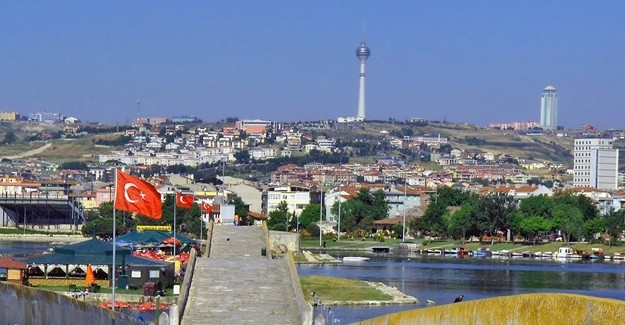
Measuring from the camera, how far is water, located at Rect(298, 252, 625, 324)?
5216cm

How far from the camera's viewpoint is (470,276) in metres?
66.4

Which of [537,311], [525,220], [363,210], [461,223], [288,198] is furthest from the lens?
[288,198]

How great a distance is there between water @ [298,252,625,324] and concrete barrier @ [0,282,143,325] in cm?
2591

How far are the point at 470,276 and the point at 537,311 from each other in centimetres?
5757

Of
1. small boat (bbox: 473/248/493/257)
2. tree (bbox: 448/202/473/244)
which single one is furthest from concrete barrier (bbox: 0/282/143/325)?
tree (bbox: 448/202/473/244)

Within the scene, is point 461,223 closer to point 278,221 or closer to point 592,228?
point 592,228

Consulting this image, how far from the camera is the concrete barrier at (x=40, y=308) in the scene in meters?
9.75

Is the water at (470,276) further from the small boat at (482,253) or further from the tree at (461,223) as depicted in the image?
the tree at (461,223)

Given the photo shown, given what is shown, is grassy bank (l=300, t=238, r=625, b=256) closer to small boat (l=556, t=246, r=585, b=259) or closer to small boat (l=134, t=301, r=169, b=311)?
small boat (l=556, t=246, r=585, b=259)

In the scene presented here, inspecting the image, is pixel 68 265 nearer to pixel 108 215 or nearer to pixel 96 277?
pixel 96 277

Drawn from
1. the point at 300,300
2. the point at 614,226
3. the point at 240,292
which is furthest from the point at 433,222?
the point at 300,300

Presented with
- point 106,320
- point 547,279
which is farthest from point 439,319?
point 547,279

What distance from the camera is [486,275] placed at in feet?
223

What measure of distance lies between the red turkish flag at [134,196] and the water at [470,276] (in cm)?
1033
